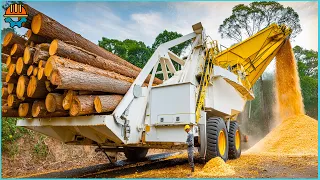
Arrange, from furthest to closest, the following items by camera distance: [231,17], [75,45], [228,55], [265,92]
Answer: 1. [231,17]
2. [265,92]
3. [228,55]
4. [75,45]

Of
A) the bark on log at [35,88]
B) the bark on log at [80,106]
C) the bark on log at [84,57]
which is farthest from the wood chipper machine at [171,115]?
the bark on log at [35,88]

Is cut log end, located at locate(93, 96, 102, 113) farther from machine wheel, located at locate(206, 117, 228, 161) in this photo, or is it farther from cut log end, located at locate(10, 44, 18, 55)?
machine wheel, located at locate(206, 117, 228, 161)

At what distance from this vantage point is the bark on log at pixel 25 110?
6.66 meters

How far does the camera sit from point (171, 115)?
Result: 6.85 metres

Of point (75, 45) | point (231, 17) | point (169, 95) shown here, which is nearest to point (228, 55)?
point (169, 95)

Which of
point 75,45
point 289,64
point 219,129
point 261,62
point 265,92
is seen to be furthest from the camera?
point 265,92

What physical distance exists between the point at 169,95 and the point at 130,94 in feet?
2.91

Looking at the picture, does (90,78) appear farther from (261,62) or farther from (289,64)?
(289,64)

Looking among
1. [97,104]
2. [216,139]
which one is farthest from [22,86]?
[216,139]

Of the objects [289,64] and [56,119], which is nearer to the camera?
[56,119]

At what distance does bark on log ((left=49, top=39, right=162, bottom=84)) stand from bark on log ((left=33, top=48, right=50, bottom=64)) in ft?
0.50

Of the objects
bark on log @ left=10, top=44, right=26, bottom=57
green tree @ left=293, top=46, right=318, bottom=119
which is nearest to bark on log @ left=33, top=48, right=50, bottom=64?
bark on log @ left=10, top=44, right=26, bottom=57

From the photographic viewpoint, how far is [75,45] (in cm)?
660

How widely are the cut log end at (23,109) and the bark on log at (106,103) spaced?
1.69 m
